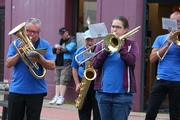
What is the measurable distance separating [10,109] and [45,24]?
225 inches

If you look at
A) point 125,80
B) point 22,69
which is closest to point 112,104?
point 125,80

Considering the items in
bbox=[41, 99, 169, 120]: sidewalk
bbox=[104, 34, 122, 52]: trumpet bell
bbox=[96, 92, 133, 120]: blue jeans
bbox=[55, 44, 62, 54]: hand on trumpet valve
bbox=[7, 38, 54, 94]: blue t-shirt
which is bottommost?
bbox=[41, 99, 169, 120]: sidewalk

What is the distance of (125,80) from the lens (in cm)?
511

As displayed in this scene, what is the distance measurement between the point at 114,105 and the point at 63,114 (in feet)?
13.9

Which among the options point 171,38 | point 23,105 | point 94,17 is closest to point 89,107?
point 23,105

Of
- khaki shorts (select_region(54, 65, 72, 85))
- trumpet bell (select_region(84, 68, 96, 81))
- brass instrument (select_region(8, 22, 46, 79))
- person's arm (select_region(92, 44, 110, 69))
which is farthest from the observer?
khaki shorts (select_region(54, 65, 72, 85))

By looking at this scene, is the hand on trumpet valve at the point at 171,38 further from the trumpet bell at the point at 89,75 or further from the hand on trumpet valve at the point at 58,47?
the hand on trumpet valve at the point at 58,47

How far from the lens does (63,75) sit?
10.3 m

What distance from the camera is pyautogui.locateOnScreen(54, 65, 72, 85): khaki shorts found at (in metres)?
10.3

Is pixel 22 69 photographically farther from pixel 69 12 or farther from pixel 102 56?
pixel 69 12

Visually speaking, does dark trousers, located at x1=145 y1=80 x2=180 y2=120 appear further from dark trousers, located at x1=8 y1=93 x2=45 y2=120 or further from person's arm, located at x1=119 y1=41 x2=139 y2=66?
dark trousers, located at x1=8 y1=93 x2=45 y2=120

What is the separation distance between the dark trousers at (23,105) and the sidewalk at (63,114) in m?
3.14


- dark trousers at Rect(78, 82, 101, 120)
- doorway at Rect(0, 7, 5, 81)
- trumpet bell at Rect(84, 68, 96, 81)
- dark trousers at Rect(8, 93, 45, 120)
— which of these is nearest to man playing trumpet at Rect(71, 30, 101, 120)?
dark trousers at Rect(78, 82, 101, 120)

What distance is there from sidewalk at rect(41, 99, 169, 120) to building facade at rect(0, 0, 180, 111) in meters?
0.44
